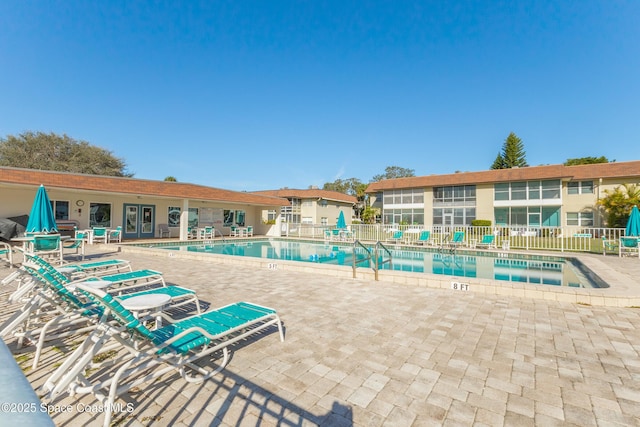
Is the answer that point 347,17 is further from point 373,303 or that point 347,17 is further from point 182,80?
point 373,303

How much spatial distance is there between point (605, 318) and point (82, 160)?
4170 centimetres

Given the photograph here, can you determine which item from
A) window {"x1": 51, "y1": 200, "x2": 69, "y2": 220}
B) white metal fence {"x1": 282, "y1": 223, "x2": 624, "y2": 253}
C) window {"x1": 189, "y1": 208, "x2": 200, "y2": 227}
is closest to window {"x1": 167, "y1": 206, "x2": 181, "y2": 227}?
window {"x1": 189, "y1": 208, "x2": 200, "y2": 227}

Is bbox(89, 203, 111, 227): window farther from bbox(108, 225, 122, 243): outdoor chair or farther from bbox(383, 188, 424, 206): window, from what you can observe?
bbox(383, 188, 424, 206): window

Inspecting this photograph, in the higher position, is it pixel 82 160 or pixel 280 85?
pixel 280 85

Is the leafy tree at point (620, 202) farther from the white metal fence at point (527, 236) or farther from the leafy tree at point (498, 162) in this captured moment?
the leafy tree at point (498, 162)

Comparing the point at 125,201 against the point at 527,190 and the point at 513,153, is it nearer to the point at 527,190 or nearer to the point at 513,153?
the point at 527,190

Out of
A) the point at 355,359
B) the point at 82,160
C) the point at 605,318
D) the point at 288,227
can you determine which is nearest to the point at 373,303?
the point at 355,359

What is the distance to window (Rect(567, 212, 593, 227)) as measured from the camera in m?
24.4

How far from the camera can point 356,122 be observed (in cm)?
2853

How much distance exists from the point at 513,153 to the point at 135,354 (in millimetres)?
53504

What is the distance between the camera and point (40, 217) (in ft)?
27.7

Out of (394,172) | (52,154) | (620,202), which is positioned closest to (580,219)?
(620,202)

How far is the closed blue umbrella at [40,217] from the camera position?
8322mm

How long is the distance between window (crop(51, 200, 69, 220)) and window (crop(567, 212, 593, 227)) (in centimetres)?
3641
